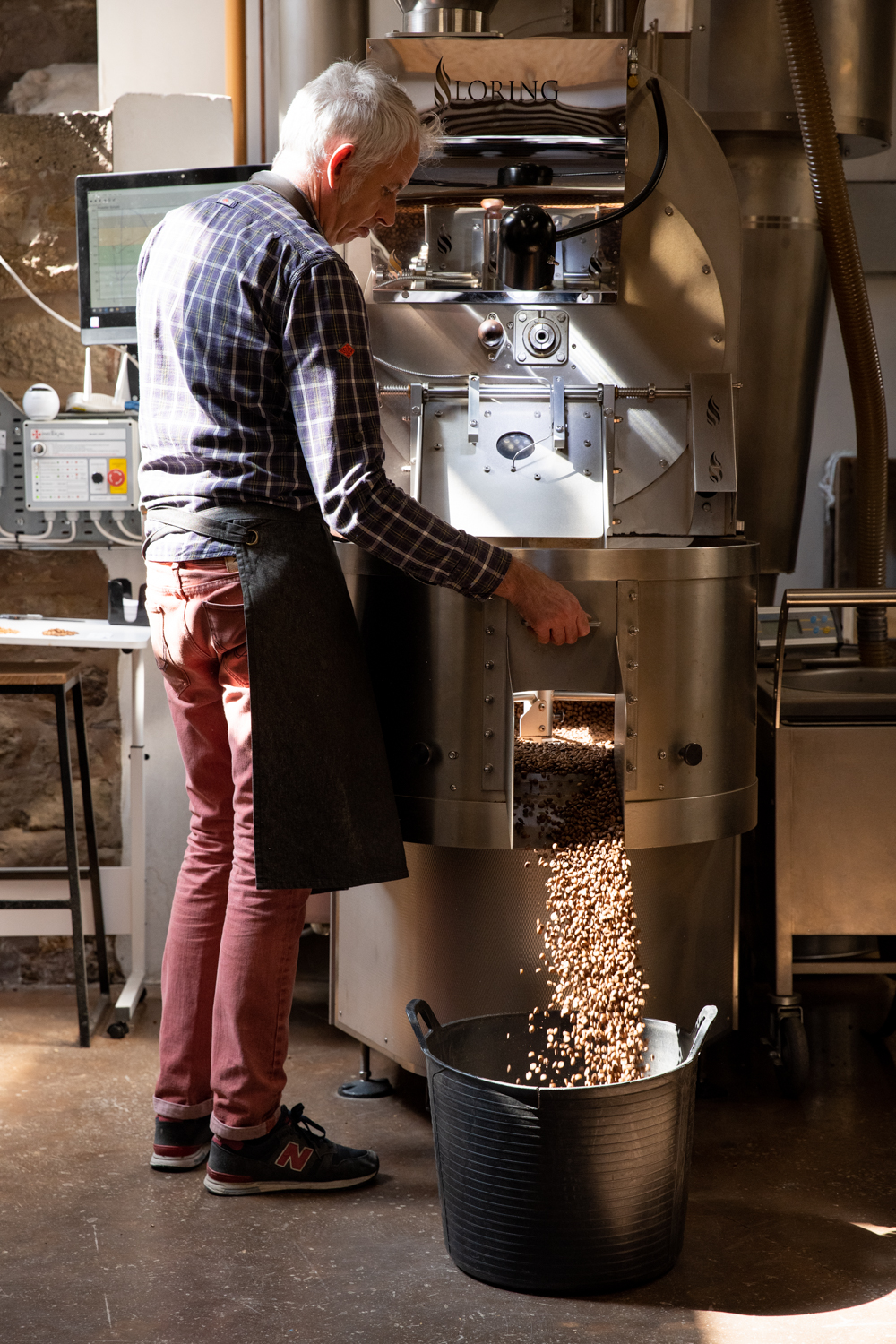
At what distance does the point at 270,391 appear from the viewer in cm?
173

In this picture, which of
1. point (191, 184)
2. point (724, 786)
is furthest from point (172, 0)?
point (724, 786)

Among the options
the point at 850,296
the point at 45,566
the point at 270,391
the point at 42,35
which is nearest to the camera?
the point at 270,391

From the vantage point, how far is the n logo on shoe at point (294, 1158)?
190 centimetres

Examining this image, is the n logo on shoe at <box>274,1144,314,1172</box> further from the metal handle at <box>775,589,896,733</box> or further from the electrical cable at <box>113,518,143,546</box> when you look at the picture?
the electrical cable at <box>113,518,143,546</box>

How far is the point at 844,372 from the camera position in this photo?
10.5 feet

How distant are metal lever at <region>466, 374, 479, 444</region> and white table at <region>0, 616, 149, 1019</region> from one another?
751mm

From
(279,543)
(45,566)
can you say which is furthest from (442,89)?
(45,566)

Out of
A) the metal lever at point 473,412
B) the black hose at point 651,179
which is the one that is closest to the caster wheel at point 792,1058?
the metal lever at point 473,412

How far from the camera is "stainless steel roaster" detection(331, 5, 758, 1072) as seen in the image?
1895 mm

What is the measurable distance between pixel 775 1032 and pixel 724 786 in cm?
56

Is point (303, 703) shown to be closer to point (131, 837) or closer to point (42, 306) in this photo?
point (131, 837)

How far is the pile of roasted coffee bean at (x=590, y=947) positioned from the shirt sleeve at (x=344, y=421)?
44cm

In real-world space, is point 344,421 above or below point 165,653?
above

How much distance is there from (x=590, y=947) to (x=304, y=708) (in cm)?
54
